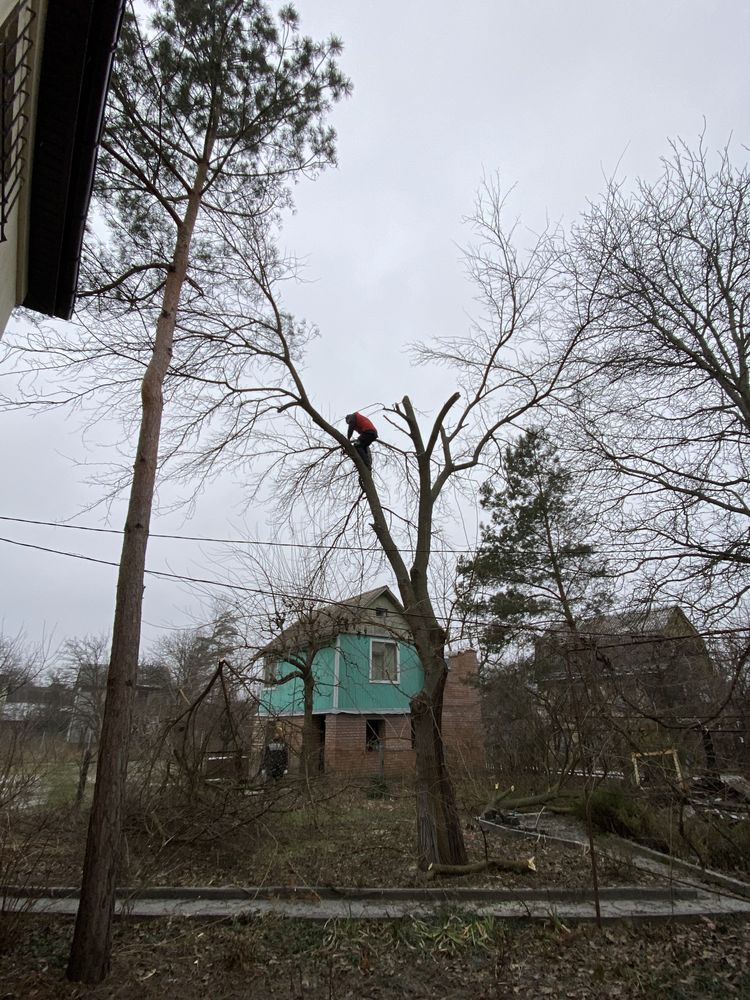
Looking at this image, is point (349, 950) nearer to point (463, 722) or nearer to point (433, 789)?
point (433, 789)

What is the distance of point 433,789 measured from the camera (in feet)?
24.1

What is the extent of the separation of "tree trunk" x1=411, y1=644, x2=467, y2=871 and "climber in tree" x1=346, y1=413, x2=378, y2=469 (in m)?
3.77

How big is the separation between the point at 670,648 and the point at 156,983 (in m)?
6.77

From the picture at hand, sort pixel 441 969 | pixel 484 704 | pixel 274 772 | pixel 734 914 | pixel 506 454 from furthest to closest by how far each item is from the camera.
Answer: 1. pixel 484 704
2. pixel 506 454
3. pixel 274 772
4. pixel 734 914
5. pixel 441 969

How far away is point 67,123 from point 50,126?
0.40 ft

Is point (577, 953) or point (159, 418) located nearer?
point (577, 953)

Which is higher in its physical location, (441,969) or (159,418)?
(159,418)

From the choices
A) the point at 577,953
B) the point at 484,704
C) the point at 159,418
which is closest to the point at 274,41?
the point at 159,418

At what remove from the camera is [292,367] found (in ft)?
30.7

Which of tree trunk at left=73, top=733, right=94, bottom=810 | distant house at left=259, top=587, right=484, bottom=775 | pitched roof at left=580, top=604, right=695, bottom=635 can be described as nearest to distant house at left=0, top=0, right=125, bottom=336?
pitched roof at left=580, top=604, right=695, bottom=635

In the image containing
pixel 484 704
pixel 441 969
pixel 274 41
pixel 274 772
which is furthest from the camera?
pixel 484 704

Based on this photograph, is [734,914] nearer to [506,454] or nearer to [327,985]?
[327,985]

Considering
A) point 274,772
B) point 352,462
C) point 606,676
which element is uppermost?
point 352,462

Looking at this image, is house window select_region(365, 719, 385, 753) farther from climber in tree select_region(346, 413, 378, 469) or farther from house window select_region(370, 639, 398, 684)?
climber in tree select_region(346, 413, 378, 469)
